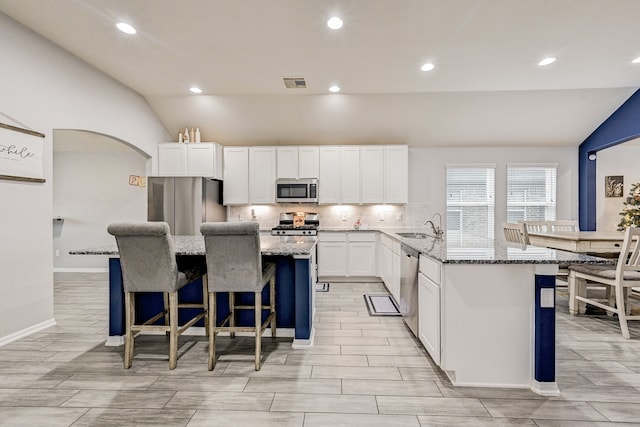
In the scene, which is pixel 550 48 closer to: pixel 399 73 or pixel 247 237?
pixel 399 73

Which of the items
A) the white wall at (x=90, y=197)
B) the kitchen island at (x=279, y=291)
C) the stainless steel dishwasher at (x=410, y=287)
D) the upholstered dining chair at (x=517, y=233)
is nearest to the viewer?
the kitchen island at (x=279, y=291)

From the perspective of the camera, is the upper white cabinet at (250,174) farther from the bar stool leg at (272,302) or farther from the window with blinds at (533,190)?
the window with blinds at (533,190)

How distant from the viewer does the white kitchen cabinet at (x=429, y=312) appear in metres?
2.27

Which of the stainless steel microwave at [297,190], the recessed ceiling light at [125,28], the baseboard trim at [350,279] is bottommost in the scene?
the baseboard trim at [350,279]

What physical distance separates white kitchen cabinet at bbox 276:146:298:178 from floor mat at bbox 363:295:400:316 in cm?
257

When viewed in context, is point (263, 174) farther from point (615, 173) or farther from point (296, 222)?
point (615, 173)

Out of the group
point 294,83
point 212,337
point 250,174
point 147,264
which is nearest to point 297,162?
point 250,174

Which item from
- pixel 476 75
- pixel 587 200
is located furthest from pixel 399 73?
pixel 587 200

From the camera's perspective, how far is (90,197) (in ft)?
20.6

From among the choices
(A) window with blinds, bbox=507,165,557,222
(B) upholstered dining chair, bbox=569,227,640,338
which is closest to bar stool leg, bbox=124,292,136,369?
(B) upholstered dining chair, bbox=569,227,640,338

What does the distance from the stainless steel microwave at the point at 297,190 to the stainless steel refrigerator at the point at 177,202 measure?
1.32 meters

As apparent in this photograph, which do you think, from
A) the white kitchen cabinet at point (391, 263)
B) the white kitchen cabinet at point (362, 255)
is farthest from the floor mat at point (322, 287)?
the white kitchen cabinet at point (391, 263)

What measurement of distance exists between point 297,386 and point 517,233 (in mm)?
3528

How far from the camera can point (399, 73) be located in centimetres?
415
